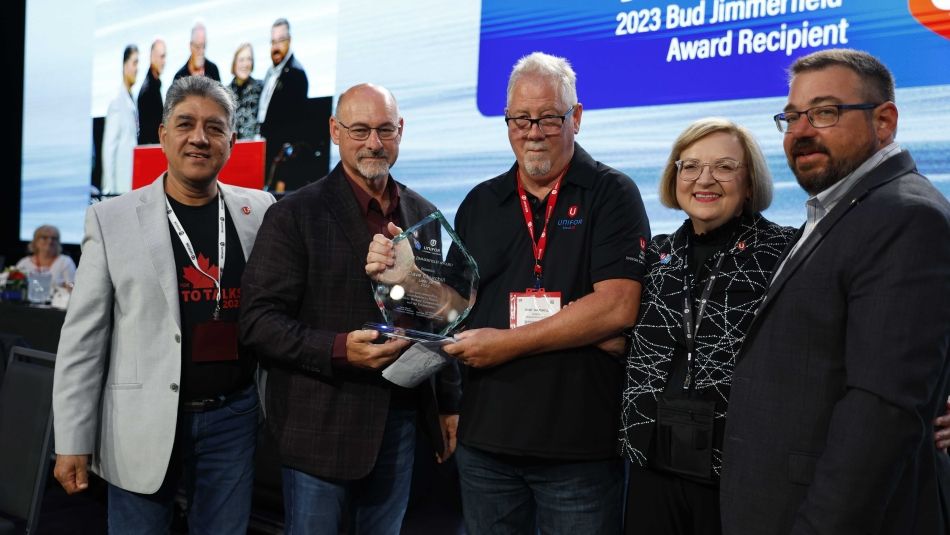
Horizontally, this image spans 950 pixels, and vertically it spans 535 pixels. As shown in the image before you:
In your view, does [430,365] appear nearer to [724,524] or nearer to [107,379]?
[724,524]

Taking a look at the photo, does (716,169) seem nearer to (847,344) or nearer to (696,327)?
(696,327)

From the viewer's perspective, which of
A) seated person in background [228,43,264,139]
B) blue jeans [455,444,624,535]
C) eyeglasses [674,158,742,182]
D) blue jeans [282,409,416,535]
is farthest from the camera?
seated person in background [228,43,264,139]

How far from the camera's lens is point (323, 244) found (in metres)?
2.07

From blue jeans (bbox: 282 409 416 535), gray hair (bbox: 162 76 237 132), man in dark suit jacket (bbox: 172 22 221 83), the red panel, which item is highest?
man in dark suit jacket (bbox: 172 22 221 83)

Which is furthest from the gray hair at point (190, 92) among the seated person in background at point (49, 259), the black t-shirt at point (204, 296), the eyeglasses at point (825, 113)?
the seated person in background at point (49, 259)

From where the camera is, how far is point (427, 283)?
2.01 meters

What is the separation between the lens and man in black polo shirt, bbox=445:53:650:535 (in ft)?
6.27

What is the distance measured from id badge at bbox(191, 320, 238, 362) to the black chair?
69cm

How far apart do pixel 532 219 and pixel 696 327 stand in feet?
1.80

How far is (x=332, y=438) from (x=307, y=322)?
1.08 ft

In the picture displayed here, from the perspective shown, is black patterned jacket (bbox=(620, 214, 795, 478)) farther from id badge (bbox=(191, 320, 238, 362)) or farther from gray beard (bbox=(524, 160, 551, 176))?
id badge (bbox=(191, 320, 238, 362))

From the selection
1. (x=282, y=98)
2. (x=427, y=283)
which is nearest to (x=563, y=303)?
(x=427, y=283)

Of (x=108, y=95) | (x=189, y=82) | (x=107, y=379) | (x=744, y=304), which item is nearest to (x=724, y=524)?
(x=744, y=304)

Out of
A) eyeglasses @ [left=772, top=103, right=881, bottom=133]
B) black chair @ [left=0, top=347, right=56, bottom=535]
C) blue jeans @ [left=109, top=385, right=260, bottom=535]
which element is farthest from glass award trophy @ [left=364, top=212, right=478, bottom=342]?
black chair @ [left=0, top=347, right=56, bottom=535]
